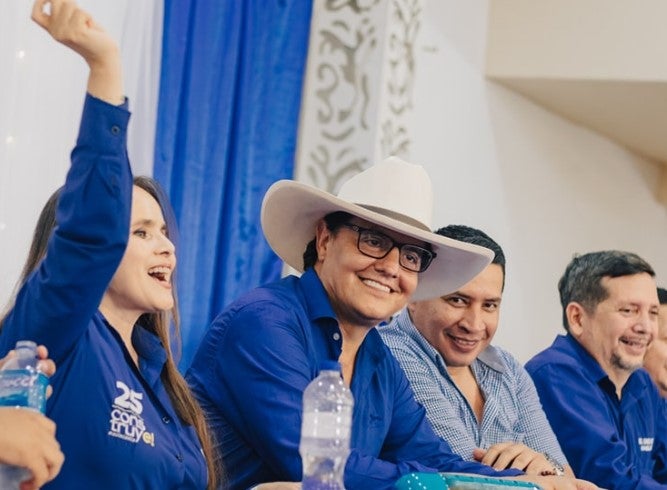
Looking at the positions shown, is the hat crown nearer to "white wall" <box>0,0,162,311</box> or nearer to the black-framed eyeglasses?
the black-framed eyeglasses

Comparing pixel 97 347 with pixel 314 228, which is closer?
pixel 97 347

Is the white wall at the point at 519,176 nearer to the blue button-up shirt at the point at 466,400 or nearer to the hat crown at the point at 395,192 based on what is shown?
the blue button-up shirt at the point at 466,400

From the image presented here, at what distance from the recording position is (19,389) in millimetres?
1611

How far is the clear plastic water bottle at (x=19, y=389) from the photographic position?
159cm

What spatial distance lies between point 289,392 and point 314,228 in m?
0.56

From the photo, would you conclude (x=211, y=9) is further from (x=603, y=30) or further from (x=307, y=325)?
(x=603, y=30)

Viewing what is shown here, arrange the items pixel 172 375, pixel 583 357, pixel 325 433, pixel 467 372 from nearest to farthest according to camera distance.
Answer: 1. pixel 325 433
2. pixel 172 375
3. pixel 467 372
4. pixel 583 357

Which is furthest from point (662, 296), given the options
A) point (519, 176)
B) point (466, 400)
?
point (466, 400)

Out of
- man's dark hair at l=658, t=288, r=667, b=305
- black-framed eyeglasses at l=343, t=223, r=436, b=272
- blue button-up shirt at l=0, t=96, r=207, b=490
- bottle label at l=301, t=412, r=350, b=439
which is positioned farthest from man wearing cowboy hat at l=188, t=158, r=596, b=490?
man's dark hair at l=658, t=288, r=667, b=305

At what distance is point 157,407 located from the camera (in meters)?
2.17

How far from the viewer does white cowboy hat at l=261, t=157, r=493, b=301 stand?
270 centimetres

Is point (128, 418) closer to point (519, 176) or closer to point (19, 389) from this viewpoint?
point (19, 389)

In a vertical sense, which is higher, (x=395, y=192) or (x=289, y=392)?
(x=395, y=192)

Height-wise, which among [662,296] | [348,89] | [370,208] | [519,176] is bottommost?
[662,296]
